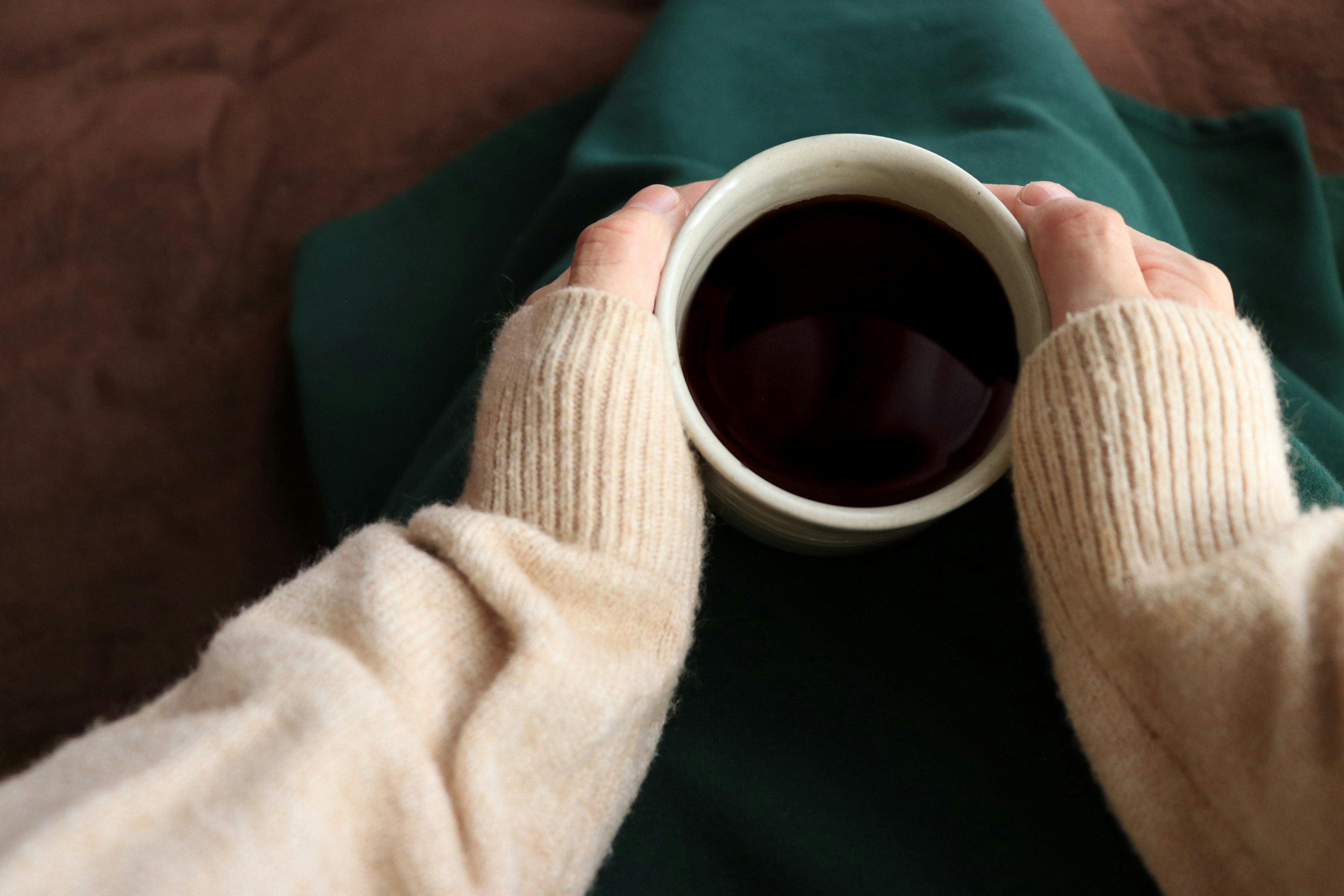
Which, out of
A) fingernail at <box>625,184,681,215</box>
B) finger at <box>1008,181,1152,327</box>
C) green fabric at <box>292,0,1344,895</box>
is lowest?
green fabric at <box>292,0,1344,895</box>

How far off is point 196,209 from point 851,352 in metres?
0.84

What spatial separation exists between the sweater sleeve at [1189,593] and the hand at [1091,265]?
0.03 metres

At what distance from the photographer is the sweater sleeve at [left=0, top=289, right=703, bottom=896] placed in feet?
1.06

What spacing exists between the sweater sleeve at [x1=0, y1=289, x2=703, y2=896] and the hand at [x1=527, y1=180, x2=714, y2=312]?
0.07 ft

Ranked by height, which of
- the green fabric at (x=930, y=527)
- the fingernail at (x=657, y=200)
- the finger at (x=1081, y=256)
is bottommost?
the green fabric at (x=930, y=527)

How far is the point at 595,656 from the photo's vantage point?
419 millimetres

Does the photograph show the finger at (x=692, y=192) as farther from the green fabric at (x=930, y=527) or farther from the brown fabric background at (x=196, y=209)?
the brown fabric background at (x=196, y=209)

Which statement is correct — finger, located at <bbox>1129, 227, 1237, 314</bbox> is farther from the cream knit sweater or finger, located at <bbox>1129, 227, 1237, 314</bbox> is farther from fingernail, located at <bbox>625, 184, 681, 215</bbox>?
fingernail, located at <bbox>625, 184, 681, 215</bbox>

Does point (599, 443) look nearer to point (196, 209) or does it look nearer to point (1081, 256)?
point (1081, 256)

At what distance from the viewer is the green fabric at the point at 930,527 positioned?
51 centimetres

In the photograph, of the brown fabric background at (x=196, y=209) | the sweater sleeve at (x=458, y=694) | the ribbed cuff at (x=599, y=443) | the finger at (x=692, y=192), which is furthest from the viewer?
the brown fabric background at (x=196, y=209)

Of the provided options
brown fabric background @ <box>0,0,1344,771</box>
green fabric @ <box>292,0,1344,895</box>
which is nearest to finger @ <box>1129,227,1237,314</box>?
green fabric @ <box>292,0,1344,895</box>

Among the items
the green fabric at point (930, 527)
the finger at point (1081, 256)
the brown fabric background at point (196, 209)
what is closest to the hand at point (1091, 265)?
the finger at point (1081, 256)

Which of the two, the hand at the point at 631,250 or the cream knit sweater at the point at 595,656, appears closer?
the cream knit sweater at the point at 595,656
